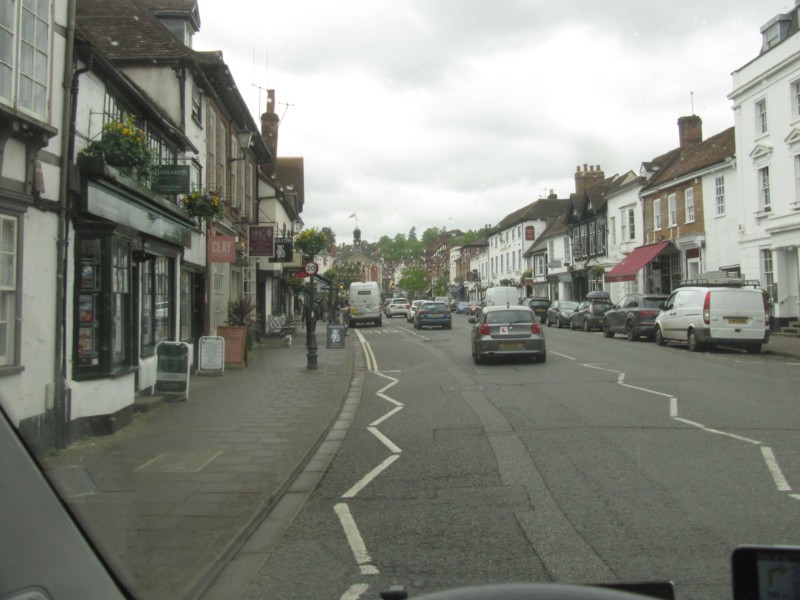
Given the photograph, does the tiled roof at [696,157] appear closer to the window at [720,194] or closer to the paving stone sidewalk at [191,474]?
the window at [720,194]

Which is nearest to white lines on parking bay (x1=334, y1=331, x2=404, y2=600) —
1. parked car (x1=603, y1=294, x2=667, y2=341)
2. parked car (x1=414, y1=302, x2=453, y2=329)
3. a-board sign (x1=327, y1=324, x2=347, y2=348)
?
a-board sign (x1=327, y1=324, x2=347, y2=348)

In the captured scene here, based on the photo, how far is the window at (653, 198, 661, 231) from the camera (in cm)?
3822

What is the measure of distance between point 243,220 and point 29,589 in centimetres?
2242

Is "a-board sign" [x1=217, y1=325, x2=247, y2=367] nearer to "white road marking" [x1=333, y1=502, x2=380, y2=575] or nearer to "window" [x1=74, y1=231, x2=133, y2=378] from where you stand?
"window" [x1=74, y1=231, x2=133, y2=378]

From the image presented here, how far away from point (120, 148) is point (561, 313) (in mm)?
31040

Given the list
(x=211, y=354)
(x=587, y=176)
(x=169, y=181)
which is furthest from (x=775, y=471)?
(x=587, y=176)

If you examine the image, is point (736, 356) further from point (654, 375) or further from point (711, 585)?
point (711, 585)

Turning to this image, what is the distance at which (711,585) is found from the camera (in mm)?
4199

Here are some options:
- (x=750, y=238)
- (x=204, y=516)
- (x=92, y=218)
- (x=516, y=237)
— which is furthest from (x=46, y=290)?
(x=516, y=237)

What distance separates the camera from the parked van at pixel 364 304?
4438 cm

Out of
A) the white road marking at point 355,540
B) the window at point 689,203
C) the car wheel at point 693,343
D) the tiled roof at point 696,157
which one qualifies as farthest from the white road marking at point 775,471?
the window at point 689,203

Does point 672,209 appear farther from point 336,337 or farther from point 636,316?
point 336,337

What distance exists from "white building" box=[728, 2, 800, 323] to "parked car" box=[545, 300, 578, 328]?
9924 millimetres

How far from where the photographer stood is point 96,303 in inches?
378
